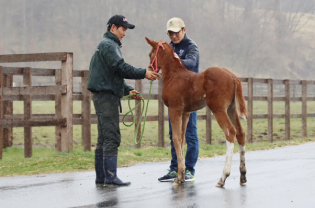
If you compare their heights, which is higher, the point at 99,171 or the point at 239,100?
the point at 239,100

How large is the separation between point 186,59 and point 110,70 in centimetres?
101

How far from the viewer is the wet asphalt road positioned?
213 inches

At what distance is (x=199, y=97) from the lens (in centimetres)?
654

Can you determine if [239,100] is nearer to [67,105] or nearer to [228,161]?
[228,161]

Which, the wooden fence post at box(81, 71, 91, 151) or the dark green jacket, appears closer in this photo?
the dark green jacket

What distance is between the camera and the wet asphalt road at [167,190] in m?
5.42

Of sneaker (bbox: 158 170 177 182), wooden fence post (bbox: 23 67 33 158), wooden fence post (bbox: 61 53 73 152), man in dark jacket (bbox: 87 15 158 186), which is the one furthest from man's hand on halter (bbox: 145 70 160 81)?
wooden fence post (bbox: 23 67 33 158)

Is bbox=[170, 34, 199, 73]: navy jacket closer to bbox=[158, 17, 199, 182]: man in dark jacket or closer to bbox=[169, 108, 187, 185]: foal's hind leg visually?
bbox=[158, 17, 199, 182]: man in dark jacket

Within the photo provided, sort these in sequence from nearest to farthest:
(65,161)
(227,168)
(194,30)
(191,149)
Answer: (227,168) → (191,149) → (65,161) → (194,30)

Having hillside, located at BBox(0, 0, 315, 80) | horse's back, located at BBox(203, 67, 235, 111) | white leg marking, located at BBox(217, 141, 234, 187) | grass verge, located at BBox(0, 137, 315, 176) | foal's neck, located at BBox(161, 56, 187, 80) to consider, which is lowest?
grass verge, located at BBox(0, 137, 315, 176)

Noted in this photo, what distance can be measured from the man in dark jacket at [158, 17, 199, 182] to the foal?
21 centimetres

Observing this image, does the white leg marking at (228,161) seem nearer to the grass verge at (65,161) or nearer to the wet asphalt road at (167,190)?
the wet asphalt road at (167,190)

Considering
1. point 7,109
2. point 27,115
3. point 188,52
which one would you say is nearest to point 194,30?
point 7,109

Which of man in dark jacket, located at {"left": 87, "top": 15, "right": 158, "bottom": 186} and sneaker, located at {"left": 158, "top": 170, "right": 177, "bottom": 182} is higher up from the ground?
man in dark jacket, located at {"left": 87, "top": 15, "right": 158, "bottom": 186}
